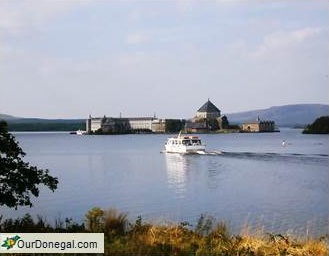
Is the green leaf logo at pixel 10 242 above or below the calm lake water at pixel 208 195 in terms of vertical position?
above

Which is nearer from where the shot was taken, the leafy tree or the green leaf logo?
the green leaf logo

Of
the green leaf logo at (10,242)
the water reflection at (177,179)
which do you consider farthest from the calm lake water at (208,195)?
the green leaf logo at (10,242)

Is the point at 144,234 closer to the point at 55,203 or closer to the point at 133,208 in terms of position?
the point at 133,208

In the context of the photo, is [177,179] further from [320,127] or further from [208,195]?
[320,127]

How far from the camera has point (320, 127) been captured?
172625mm

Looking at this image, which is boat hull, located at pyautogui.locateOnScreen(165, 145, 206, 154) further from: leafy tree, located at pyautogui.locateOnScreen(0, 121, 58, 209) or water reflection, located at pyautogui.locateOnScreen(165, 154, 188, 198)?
leafy tree, located at pyautogui.locateOnScreen(0, 121, 58, 209)

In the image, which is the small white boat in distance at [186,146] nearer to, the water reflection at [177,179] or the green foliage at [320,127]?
the water reflection at [177,179]

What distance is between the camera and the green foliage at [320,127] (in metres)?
164

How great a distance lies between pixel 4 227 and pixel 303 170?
133 feet

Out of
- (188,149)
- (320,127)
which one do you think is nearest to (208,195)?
(188,149)

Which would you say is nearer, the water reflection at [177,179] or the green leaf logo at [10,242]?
the green leaf logo at [10,242]

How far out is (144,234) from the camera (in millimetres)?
9781

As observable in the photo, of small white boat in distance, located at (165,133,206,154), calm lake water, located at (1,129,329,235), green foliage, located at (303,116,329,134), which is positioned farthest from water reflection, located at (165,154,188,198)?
green foliage, located at (303,116,329,134)

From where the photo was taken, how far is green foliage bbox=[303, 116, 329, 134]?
164 m
